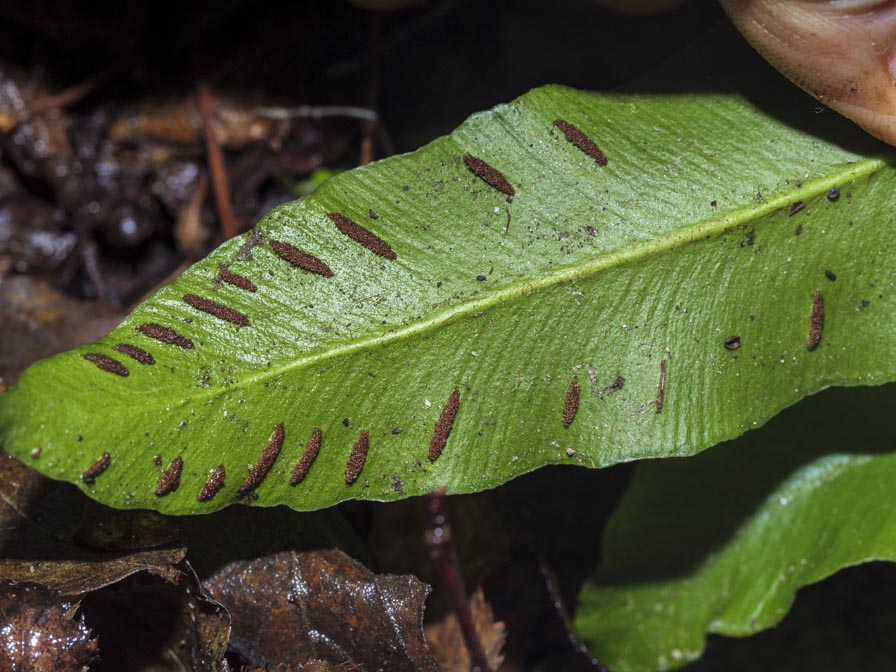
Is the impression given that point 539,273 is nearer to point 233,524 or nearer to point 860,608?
point 233,524

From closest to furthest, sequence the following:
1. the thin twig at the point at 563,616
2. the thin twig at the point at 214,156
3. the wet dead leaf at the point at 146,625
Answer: the wet dead leaf at the point at 146,625
the thin twig at the point at 563,616
the thin twig at the point at 214,156

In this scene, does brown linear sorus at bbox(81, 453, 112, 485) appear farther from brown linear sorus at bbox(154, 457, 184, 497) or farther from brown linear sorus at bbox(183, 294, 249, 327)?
brown linear sorus at bbox(183, 294, 249, 327)

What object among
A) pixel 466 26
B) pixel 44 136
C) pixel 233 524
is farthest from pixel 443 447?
pixel 44 136

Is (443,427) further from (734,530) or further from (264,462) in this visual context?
(734,530)

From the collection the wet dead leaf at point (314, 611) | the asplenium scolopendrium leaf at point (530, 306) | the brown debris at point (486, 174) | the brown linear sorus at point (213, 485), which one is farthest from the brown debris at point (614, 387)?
the brown linear sorus at point (213, 485)

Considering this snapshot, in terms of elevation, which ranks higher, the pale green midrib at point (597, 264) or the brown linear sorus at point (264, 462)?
the pale green midrib at point (597, 264)

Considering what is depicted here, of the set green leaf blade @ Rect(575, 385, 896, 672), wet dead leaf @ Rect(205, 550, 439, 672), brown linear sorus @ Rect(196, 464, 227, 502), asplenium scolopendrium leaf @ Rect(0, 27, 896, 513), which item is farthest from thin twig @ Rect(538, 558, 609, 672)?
brown linear sorus @ Rect(196, 464, 227, 502)

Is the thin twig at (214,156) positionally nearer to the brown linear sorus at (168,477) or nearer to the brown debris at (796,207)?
the brown linear sorus at (168,477)
